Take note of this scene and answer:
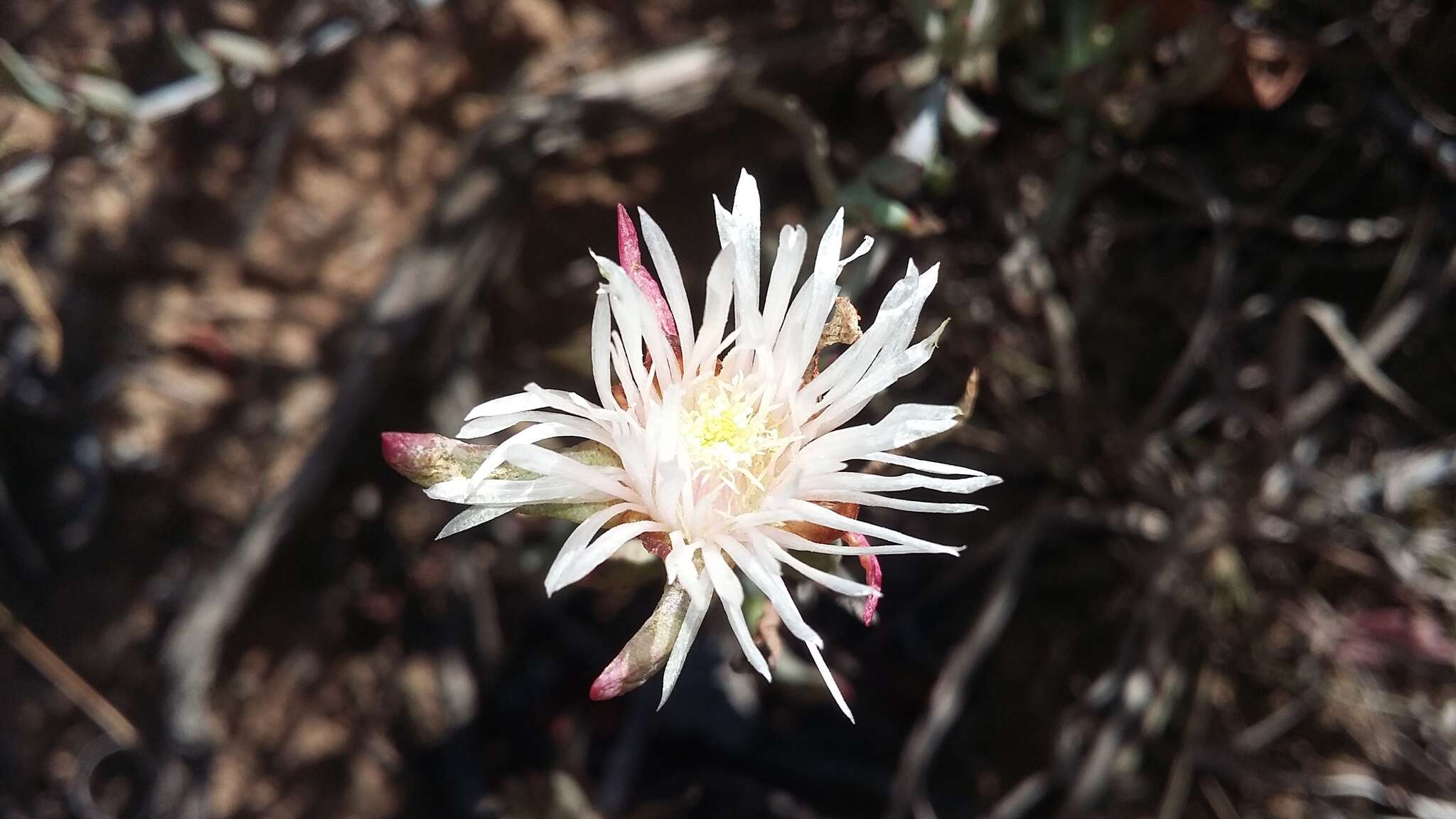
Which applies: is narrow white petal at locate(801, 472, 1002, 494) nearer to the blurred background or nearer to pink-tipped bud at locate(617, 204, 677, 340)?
pink-tipped bud at locate(617, 204, 677, 340)

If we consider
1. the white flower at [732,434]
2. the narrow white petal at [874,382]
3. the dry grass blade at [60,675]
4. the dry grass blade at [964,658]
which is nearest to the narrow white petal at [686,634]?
the white flower at [732,434]

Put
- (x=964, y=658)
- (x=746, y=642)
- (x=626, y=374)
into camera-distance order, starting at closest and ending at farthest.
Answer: (x=746, y=642) → (x=626, y=374) → (x=964, y=658)

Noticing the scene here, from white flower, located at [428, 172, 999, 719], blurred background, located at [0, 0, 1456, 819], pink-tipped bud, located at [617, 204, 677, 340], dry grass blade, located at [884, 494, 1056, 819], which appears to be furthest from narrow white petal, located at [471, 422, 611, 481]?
dry grass blade, located at [884, 494, 1056, 819]

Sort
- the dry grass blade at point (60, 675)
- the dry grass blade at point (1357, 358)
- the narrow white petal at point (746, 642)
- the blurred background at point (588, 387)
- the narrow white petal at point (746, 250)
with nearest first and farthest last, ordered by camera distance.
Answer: the narrow white petal at point (746, 642), the narrow white petal at point (746, 250), the dry grass blade at point (1357, 358), the blurred background at point (588, 387), the dry grass blade at point (60, 675)

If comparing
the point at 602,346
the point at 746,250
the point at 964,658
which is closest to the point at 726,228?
the point at 746,250

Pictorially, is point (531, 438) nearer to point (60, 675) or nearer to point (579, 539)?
point (579, 539)

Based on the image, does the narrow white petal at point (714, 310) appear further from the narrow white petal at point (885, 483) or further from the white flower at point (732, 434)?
the narrow white petal at point (885, 483)

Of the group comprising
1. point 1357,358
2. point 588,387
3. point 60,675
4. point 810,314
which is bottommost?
point 1357,358

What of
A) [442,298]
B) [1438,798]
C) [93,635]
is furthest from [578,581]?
[1438,798]
